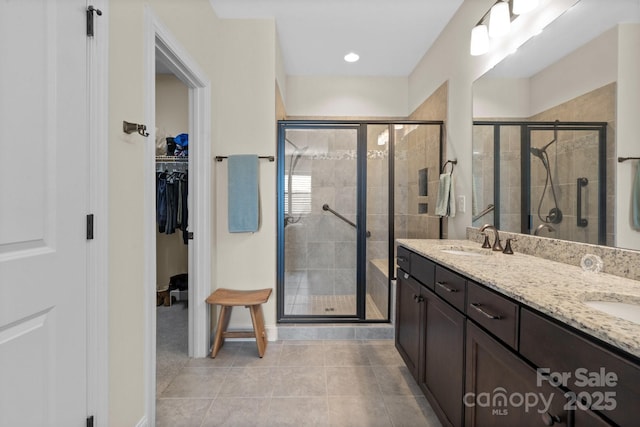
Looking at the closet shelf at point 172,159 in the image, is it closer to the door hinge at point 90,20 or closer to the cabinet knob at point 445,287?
the door hinge at point 90,20

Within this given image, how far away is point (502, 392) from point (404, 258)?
1.03 metres

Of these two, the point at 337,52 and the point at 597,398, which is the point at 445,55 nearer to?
the point at 337,52

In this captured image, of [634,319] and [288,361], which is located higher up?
[634,319]

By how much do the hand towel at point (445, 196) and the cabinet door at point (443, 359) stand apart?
992 mm

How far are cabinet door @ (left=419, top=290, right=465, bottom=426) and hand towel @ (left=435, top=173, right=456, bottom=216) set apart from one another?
3.25 feet

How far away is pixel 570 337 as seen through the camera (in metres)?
0.70

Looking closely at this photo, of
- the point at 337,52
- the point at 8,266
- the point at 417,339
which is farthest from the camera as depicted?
the point at 337,52

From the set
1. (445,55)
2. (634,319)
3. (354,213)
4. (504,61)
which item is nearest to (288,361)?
(354,213)

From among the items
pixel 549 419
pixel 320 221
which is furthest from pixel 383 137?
pixel 549 419

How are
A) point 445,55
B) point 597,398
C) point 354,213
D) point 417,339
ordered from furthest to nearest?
point 354,213, point 445,55, point 417,339, point 597,398

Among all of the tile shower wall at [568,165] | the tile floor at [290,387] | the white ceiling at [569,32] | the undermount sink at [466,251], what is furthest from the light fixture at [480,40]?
the tile floor at [290,387]

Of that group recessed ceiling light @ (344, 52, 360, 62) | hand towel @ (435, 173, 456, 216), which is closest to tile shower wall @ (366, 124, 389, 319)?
hand towel @ (435, 173, 456, 216)

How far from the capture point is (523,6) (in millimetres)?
1540

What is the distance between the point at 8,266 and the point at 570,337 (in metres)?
1.54
